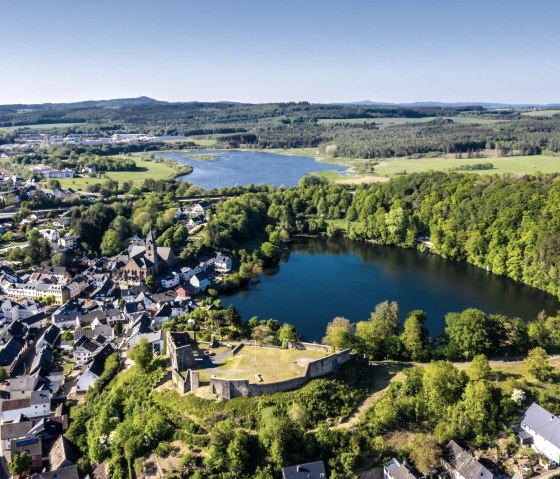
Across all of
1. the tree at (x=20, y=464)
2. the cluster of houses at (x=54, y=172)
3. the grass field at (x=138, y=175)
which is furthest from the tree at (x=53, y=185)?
the tree at (x=20, y=464)

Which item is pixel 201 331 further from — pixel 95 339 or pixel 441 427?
pixel 441 427

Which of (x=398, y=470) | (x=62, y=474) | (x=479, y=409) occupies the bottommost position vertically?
(x=62, y=474)

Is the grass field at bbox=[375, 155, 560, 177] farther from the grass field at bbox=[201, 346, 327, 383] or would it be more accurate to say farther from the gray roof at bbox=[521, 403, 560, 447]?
the gray roof at bbox=[521, 403, 560, 447]

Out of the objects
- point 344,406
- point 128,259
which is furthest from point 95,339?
point 344,406

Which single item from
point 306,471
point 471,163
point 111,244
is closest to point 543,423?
point 306,471

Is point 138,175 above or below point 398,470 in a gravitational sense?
above

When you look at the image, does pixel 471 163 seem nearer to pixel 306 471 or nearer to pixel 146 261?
pixel 146 261

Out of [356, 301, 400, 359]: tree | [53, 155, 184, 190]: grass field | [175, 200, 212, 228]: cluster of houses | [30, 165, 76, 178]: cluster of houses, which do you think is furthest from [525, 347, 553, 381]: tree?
[30, 165, 76, 178]: cluster of houses
